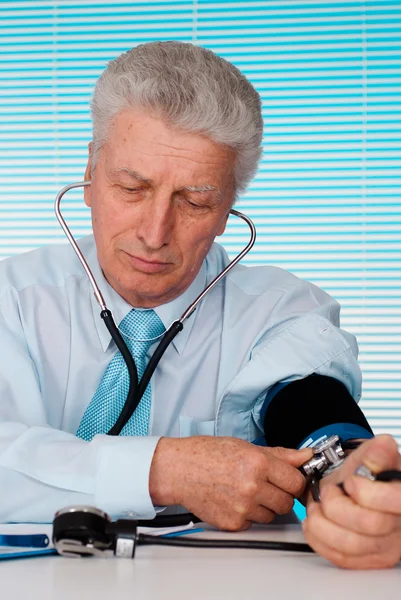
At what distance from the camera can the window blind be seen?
359cm

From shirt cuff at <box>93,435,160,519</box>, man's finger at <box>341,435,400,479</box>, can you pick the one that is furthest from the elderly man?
man's finger at <box>341,435,400,479</box>

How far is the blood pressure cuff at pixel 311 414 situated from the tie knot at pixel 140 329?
10.2 inches

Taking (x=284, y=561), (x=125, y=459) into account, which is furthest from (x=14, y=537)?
(x=284, y=561)

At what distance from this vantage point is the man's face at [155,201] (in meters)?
1.40

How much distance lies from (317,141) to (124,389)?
241 centimetres

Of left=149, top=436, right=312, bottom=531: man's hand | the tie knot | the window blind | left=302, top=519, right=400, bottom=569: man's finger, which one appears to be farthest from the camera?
the window blind

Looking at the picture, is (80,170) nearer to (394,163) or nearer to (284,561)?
(394,163)

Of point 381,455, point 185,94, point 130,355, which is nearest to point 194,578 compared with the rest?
point 381,455

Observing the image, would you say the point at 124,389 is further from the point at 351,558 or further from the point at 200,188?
the point at 351,558

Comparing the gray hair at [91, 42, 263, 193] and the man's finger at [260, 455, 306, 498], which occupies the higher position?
the gray hair at [91, 42, 263, 193]

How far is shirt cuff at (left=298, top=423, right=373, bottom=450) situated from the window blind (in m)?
2.36

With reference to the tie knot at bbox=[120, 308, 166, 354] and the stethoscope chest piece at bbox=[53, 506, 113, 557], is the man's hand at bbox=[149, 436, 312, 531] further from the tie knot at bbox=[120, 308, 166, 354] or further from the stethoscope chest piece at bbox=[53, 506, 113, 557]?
the tie knot at bbox=[120, 308, 166, 354]

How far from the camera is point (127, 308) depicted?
1571 millimetres

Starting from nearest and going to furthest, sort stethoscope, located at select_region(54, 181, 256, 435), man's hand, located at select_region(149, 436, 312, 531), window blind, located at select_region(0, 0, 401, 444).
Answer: man's hand, located at select_region(149, 436, 312, 531) < stethoscope, located at select_region(54, 181, 256, 435) < window blind, located at select_region(0, 0, 401, 444)
